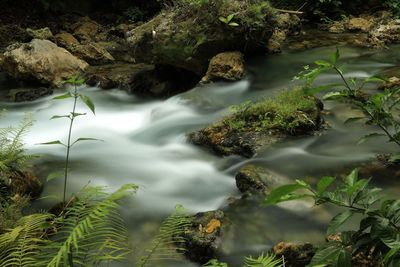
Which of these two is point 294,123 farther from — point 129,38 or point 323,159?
point 129,38

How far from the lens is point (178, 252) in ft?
12.3

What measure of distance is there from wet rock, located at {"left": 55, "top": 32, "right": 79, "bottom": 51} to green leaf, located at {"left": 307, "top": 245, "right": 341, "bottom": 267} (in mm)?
11042

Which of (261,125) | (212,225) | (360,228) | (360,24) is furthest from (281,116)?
(360,24)

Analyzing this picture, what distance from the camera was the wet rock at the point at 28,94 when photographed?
8867 mm

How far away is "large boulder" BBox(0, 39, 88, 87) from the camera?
952cm

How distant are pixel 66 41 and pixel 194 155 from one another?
8.21m

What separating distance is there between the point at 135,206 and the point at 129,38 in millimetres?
5418

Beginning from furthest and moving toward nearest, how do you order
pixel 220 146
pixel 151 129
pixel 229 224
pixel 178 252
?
pixel 151 129 → pixel 220 146 → pixel 229 224 → pixel 178 252

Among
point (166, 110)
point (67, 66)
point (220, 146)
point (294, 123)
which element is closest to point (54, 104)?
point (67, 66)

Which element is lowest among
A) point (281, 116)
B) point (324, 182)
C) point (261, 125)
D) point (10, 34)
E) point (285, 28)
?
point (261, 125)

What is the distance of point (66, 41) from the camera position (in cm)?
1245

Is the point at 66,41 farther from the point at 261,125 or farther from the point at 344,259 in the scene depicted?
the point at 344,259

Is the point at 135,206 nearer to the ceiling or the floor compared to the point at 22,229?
nearer to the floor

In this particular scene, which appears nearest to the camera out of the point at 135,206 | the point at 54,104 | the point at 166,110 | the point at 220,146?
the point at 135,206
